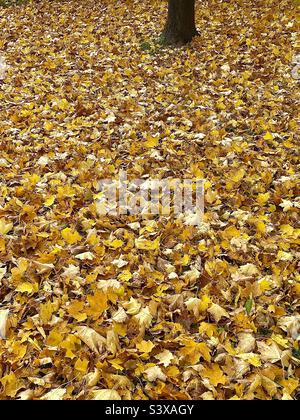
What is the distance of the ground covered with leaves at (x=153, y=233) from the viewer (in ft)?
8.46

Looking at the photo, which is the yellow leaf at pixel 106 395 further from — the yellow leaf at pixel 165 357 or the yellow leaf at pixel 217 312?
the yellow leaf at pixel 217 312

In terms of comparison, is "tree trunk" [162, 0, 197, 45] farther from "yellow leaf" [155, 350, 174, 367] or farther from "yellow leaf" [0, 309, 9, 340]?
"yellow leaf" [155, 350, 174, 367]

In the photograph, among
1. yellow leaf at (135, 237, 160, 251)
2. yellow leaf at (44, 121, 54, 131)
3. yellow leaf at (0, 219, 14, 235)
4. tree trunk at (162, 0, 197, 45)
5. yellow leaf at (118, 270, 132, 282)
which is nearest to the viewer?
yellow leaf at (118, 270, 132, 282)

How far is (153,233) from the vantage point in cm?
365

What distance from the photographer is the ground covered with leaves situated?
2.58 meters

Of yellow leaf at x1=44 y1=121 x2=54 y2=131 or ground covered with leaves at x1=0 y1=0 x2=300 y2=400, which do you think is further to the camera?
yellow leaf at x1=44 y1=121 x2=54 y2=131

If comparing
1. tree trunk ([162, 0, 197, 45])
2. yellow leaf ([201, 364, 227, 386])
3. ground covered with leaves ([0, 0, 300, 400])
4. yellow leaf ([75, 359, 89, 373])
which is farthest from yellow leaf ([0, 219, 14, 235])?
tree trunk ([162, 0, 197, 45])

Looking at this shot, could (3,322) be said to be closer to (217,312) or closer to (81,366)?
(81,366)

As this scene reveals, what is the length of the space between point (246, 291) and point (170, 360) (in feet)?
2.59

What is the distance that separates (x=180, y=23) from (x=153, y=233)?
5603mm

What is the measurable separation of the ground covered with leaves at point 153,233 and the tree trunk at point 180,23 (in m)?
0.44

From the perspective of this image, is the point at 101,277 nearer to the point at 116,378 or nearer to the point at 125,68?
the point at 116,378

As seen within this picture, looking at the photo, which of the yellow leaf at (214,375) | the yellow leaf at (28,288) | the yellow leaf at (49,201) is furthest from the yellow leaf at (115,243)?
the yellow leaf at (214,375)

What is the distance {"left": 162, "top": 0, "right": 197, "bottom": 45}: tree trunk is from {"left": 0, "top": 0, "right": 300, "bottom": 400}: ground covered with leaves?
0.44 m
